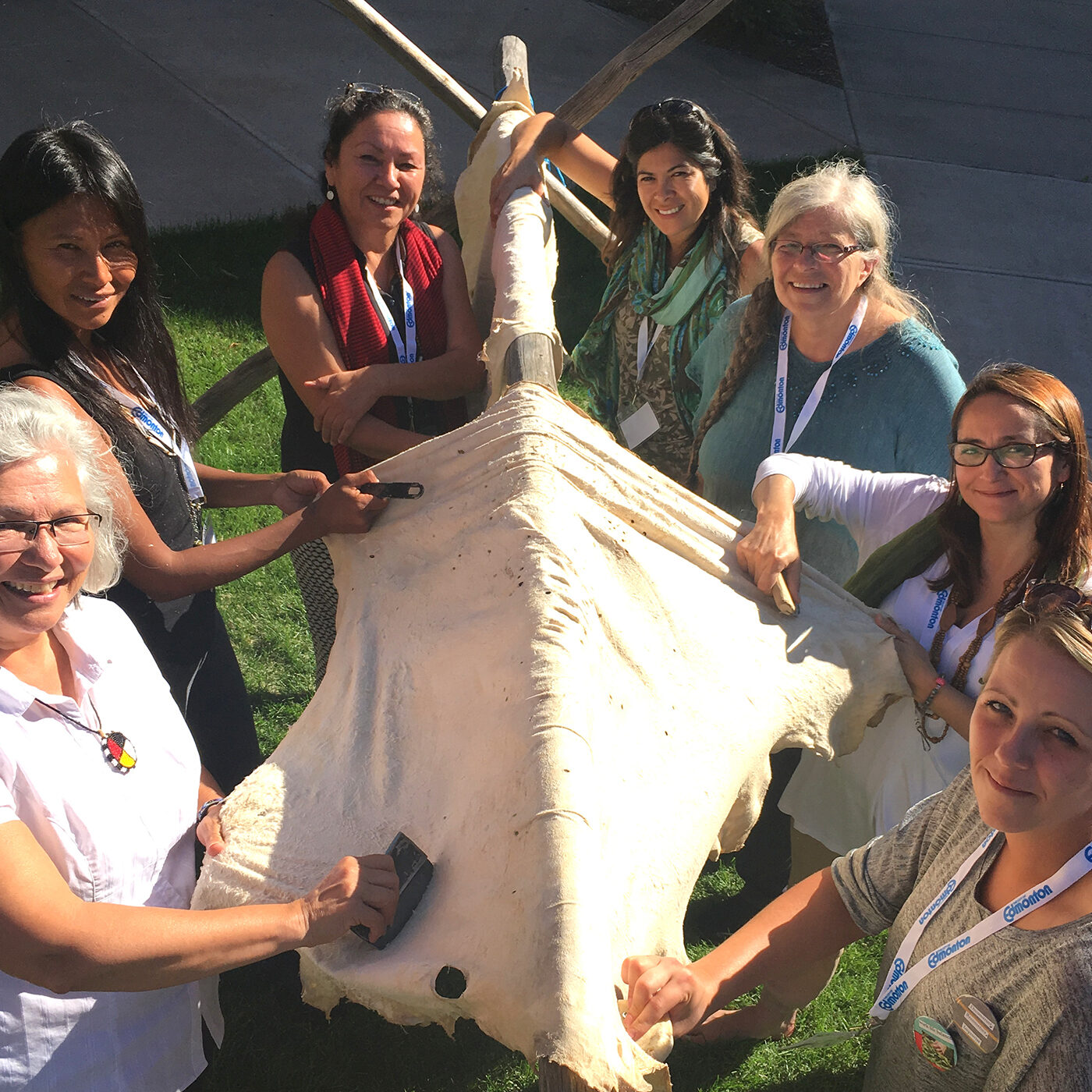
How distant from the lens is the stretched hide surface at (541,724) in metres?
1.56

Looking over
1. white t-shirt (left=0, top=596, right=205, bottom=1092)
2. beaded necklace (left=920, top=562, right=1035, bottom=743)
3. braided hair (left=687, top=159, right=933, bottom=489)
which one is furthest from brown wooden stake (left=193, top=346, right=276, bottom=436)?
beaded necklace (left=920, top=562, right=1035, bottom=743)

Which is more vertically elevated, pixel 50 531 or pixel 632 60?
pixel 632 60

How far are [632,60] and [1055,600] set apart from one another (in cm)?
395

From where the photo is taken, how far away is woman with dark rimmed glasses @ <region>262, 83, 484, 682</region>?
2.92 meters

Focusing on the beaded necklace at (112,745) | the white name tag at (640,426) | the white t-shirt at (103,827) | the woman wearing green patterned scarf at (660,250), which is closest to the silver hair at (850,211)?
the woman wearing green patterned scarf at (660,250)

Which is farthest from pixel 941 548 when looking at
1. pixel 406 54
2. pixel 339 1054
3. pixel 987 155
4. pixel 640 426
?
pixel 987 155

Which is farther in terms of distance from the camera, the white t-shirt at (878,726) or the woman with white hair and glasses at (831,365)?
the woman with white hair and glasses at (831,365)

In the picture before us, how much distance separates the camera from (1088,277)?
25.5 ft

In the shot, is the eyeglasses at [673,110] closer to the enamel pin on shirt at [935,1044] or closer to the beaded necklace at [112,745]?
the beaded necklace at [112,745]

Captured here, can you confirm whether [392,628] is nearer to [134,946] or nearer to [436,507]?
[436,507]

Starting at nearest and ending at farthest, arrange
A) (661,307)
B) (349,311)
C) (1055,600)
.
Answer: (1055,600) < (349,311) < (661,307)

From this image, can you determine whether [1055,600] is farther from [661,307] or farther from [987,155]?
[987,155]

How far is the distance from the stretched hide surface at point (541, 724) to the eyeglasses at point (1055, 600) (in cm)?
60

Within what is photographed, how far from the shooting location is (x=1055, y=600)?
5.36 feet
